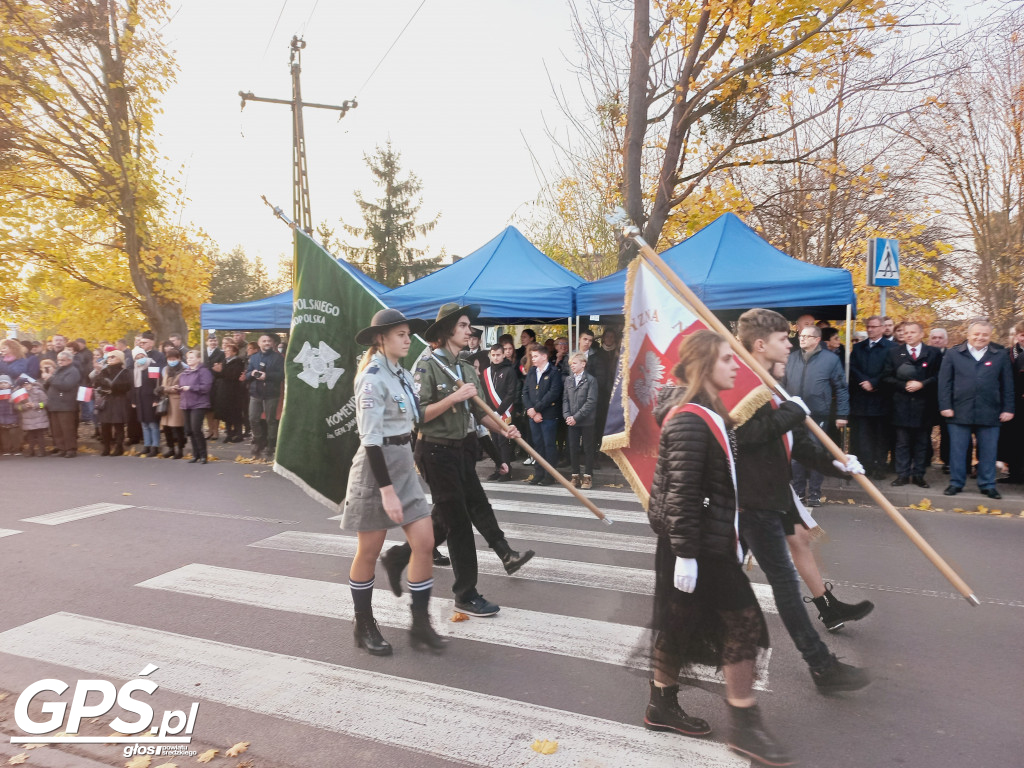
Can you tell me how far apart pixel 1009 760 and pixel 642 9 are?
12.0 meters

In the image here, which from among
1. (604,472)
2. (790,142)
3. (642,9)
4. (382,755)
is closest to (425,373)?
(382,755)

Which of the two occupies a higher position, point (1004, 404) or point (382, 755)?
point (1004, 404)

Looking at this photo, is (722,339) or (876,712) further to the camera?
(876,712)

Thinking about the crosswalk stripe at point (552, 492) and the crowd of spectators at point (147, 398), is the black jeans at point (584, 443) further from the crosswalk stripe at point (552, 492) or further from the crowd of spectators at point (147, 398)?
the crowd of spectators at point (147, 398)

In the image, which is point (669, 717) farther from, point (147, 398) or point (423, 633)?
point (147, 398)

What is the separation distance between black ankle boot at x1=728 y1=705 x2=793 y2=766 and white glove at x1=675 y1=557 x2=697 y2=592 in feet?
1.90

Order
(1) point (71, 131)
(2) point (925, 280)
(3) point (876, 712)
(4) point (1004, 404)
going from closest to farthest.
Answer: (3) point (876, 712) < (4) point (1004, 404) < (1) point (71, 131) < (2) point (925, 280)

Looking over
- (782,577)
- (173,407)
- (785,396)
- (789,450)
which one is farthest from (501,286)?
(782,577)

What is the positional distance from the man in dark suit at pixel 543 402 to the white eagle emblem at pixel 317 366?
5802 mm

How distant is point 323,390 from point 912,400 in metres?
7.55

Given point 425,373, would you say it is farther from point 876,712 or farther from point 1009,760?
point 1009,760

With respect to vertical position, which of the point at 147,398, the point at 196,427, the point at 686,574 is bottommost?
the point at 196,427

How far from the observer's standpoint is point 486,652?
423cm

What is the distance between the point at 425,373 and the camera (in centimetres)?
490
